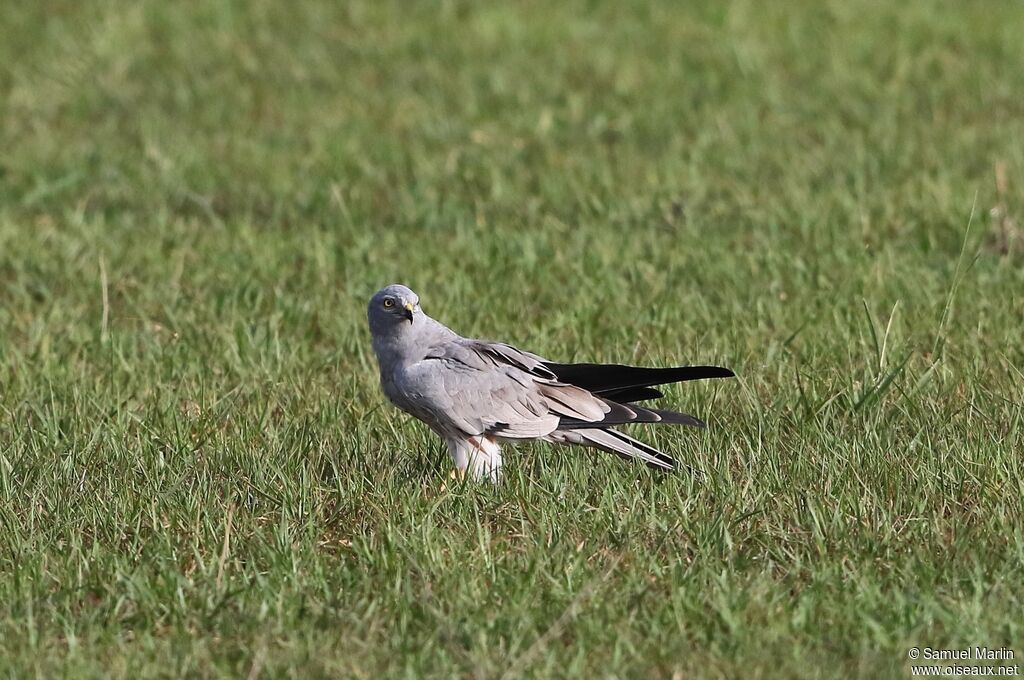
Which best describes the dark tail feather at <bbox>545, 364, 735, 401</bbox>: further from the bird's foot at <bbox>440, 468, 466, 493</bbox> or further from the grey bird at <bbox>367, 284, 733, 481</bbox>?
the bird's foot at <bbox>440, 468, 466, 493</bbox>

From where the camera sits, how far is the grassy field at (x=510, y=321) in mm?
3881

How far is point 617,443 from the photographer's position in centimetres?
481

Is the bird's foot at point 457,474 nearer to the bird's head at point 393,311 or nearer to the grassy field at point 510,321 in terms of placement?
the grassy field at point 510,321

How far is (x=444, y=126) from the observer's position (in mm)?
9609

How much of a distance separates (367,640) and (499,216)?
4.68 meters

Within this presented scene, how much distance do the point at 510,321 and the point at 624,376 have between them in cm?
191

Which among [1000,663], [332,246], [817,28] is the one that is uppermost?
[817,28]

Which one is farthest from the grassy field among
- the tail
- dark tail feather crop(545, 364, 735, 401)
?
dark tail feather crop(545, 364, 735, 401)

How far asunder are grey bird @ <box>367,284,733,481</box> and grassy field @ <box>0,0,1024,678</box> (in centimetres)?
15

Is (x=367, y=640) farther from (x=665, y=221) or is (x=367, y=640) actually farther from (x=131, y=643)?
(x=665, y=221)

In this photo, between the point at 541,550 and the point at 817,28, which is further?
the point at 817,28

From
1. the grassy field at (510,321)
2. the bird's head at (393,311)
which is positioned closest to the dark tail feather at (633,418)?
the grassy field at (510,321)

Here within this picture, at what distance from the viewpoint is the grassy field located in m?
3.88

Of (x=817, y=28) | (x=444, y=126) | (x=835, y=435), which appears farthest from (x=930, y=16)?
(x=835, y=435)
